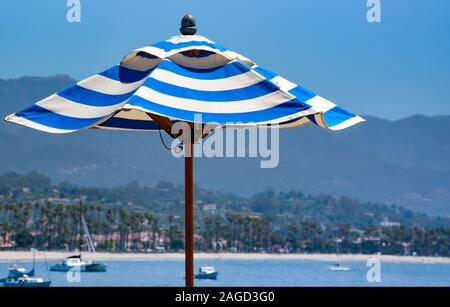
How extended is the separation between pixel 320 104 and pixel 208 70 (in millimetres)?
606

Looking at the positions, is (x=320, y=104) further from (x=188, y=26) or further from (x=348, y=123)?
(x=188, y=26)

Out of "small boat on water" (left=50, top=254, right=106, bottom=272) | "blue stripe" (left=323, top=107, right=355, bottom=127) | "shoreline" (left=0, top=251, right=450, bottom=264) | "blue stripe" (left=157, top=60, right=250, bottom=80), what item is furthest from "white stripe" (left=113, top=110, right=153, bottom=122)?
"shoreline" (left=0, top=251, right=450, bottom=264)

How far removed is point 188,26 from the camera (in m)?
4.79

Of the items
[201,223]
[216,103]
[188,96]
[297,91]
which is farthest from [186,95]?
[201,223]

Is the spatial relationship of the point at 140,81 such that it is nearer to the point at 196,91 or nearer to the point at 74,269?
the point at 196,91

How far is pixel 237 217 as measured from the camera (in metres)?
118

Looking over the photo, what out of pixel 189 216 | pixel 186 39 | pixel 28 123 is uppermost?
pixel 186 39

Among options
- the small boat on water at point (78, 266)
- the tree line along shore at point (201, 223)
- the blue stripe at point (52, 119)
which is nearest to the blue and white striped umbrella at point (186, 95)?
the blue stripe at point (52, 119)

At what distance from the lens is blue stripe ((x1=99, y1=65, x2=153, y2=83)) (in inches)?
175

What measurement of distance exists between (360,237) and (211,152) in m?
141

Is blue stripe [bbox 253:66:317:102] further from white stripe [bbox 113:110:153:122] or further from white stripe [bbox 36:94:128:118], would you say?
white stripe [bbox 113:110:153:122]

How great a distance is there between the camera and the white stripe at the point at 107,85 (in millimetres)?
4340
